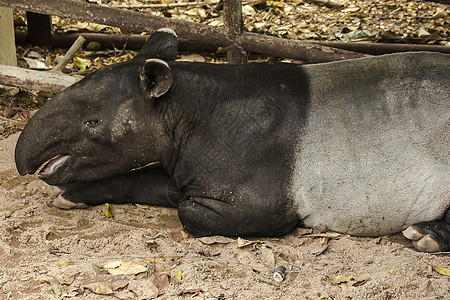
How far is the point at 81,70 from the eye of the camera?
331 inches

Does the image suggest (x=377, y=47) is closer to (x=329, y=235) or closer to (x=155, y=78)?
(x=329, y=235)

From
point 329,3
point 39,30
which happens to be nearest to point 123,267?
point 39,30

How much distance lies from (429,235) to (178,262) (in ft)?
6.09

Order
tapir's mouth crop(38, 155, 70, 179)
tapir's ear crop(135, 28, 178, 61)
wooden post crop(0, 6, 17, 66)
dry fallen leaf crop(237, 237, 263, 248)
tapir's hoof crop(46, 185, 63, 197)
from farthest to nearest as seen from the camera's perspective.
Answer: wooden post crop(0, 6, 17, 66) < tapir's hoof crop(46, 185, 63, 197) < tapir's ear crop(135, 28, 178, 61) < tapir's mouth crop(38, 155, 70, 179) < dry fallen leaf crop(237, 237, 263, 248)

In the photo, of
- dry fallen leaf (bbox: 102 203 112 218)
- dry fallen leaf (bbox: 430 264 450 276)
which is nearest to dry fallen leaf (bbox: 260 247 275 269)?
dry fallen leaf (bbox: 430 264 450 276)

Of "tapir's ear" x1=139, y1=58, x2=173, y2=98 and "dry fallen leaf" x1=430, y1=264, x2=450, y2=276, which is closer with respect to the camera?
"dry fallen leaf" x1=430, y1=264, x2=450, y2=276

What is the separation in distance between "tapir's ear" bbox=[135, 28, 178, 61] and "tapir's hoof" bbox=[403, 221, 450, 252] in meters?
2.39

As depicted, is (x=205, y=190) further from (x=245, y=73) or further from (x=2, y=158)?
(x=2, y=158)

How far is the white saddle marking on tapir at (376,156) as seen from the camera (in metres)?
4.84

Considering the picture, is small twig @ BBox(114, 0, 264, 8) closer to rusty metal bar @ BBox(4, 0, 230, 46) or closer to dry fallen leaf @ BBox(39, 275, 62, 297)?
rusty metal bar @ BBox(4, 0, 230, 46)

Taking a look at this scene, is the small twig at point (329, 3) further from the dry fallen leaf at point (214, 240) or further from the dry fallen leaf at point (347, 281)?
the dry fallen leaf at point (347, 281)

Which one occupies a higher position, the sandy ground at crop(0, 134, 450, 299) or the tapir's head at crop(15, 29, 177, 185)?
the tapir's head at crop(15, 29, 177, 185)

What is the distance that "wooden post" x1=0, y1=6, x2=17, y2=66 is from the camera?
7.45m

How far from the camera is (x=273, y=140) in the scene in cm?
500
